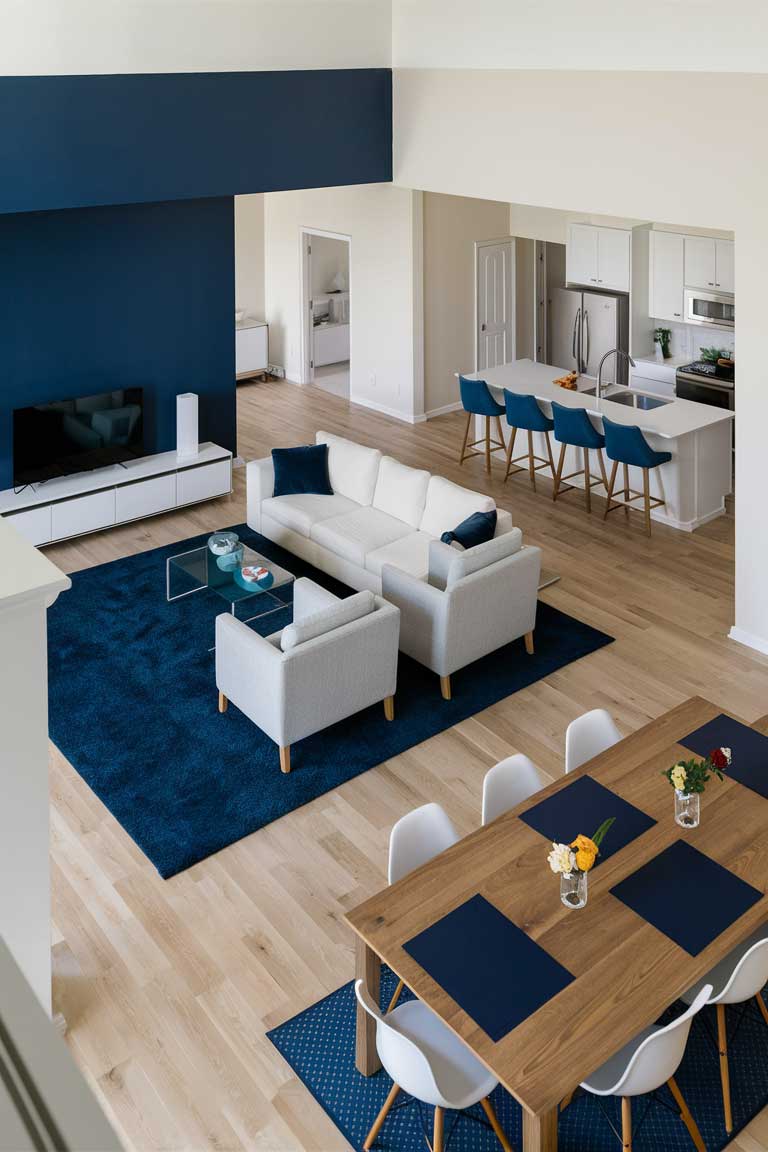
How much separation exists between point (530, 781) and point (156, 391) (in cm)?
568

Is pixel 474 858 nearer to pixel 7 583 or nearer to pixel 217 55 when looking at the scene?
pixel 7 583

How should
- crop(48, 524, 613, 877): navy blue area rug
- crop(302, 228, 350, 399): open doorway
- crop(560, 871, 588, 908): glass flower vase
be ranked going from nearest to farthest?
1. crop(560, 871, 588, 908): glass flower vase
2. crop(48, 524, 613, 877): navy blue area rug
3. crop(302, 228, 350, 399): open doorway

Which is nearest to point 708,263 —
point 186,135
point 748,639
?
point 748,639

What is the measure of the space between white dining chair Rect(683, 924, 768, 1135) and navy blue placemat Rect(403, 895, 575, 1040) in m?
0.56

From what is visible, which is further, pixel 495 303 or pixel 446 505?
pixel 495 303

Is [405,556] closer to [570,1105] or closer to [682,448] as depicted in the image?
[682,448]

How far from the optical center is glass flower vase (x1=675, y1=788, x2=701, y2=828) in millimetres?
4047

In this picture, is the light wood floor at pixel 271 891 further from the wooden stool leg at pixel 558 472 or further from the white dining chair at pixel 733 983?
the wooden stool leg at pixel 558 472

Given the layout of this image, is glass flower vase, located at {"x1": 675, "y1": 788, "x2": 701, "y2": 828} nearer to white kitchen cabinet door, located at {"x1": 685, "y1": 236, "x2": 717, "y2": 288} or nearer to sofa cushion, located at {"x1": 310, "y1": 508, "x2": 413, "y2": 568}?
sofa cushion, located at {"x1": 310, "y1": 508, "x2": 413, "y2": 568}

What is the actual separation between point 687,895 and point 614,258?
8.01 m

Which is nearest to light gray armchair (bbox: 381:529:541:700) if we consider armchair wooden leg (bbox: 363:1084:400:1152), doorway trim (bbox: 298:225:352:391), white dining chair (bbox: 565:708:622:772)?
white dining chair (bbox: 565:708:622:772)

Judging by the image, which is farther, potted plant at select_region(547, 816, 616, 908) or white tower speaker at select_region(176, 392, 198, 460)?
white tower speaker at select_region(176, 392, 198, 460)

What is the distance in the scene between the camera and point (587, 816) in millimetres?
4109

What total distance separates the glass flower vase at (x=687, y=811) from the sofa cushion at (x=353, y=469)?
4.36 meters
